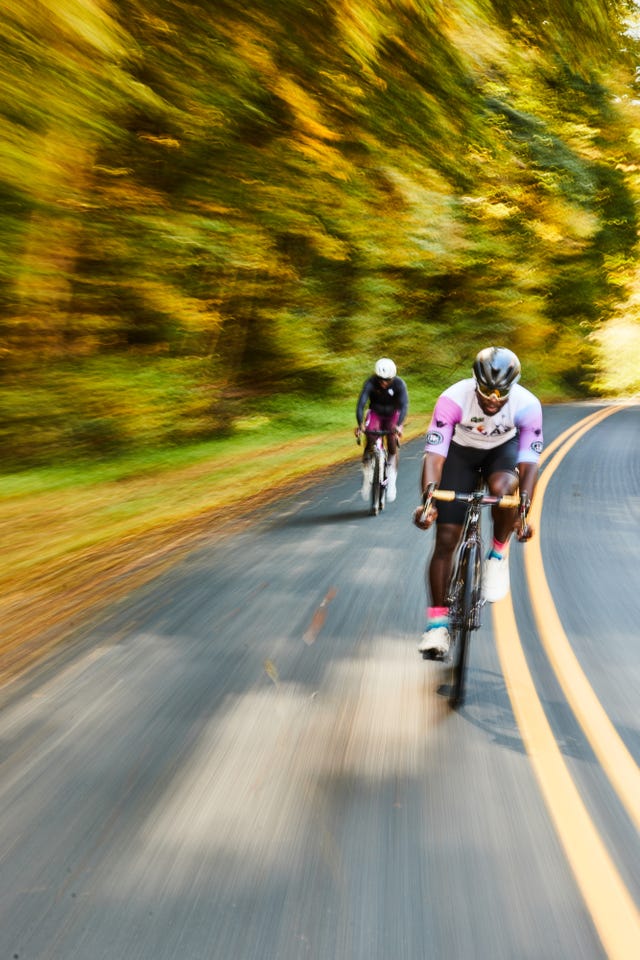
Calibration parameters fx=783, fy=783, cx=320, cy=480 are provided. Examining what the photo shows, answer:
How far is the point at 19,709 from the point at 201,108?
8.75 meters

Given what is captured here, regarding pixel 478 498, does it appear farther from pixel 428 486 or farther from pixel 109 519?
pixel 109 519

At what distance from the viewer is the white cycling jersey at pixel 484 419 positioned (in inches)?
182

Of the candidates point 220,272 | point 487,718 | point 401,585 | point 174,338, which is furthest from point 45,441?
point 487,718

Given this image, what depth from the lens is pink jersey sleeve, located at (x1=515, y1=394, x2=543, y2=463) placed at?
15.2 ft

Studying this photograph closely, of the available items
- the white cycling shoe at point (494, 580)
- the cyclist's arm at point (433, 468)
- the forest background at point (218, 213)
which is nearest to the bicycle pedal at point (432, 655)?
the white cycling shoe at point (494, 580)

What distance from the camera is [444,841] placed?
10.4 ft

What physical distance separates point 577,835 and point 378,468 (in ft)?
21.5

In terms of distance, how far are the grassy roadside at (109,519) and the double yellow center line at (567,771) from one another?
3.08 metres

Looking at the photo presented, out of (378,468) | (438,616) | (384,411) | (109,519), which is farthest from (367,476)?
(438,616)

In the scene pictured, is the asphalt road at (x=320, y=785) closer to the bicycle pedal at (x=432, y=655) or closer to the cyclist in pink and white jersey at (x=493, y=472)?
the bicycle pedal at (x=432, y=655)

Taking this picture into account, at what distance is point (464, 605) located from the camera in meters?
4.62

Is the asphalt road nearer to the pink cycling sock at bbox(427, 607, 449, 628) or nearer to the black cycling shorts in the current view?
the pink cycling sock at bbox(427, 607, 449, 628)

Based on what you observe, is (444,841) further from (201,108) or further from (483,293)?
(483,293)

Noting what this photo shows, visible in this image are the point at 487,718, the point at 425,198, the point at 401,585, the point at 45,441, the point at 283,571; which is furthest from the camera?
the point at 425,198
